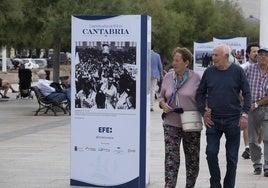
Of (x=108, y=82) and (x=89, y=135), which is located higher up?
(x=108, y=82)

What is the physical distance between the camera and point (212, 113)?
7.34 metres

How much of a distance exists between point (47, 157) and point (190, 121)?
4.19 m

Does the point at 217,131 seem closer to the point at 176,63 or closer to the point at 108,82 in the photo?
the point at 176,63

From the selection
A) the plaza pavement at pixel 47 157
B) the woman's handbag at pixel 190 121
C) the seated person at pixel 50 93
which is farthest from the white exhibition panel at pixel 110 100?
the seated person at pixel 50 93

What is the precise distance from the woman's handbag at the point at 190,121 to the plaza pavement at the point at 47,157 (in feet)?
4.63

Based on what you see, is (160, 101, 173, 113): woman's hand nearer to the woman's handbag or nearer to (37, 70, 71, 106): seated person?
the woman's handbag

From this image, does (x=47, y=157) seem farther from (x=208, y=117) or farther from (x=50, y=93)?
(x=50, y=93)

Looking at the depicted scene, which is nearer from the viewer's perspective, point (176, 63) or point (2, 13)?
point (176, 63)

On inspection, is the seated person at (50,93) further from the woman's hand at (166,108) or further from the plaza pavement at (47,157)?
the woman's hand at (166,108)

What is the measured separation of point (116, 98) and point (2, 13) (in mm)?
12761

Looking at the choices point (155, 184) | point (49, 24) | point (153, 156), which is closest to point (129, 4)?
point (49, 24)

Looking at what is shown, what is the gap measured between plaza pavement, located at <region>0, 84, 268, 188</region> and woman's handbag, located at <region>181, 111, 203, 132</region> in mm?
1410

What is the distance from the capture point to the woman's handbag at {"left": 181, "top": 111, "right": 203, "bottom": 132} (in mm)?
7285

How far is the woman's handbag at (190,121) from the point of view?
7.29 m
